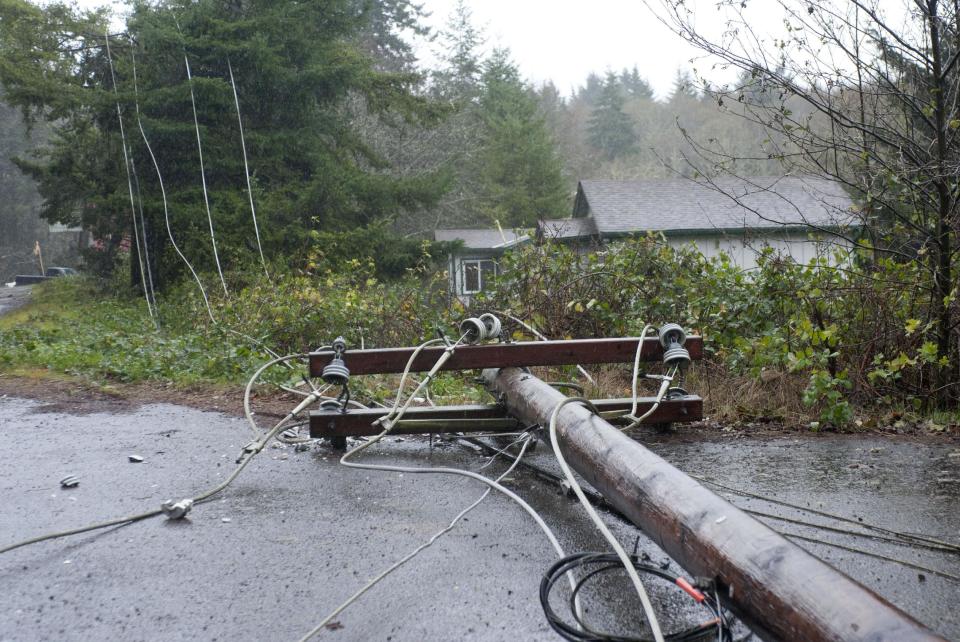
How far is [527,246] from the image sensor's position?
9.34 meters

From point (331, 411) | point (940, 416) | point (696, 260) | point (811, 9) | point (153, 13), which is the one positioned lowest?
point (940, 416)

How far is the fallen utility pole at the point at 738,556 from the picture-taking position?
1.84 metres

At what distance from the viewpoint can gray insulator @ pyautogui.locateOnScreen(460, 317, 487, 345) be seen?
4875 millimetres

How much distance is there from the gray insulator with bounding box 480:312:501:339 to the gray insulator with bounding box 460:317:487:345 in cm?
2

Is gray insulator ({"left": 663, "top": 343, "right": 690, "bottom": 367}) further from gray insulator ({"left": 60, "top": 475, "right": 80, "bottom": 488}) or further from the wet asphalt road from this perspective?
gray insulator ({"left": 60, "top": 475, "right": 80, "bottom": 488})

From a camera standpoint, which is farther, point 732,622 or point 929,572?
point 929,572

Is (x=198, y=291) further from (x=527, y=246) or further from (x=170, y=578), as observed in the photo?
(x=170, y=578)

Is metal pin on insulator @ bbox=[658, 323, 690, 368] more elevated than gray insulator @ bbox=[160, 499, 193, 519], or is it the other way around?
metal pin on insulator @ bbox=[658, 323, 690, 368]

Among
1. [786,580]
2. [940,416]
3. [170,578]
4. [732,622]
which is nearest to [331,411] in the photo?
[170,578]

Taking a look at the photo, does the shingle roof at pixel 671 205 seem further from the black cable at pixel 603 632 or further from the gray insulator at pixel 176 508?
the black cable at pixel 603 632

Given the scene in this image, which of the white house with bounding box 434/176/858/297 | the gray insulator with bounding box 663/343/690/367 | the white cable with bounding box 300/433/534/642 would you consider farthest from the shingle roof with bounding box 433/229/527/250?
the white cable with bounding box 300/433/534/642

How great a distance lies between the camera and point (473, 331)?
194 inches

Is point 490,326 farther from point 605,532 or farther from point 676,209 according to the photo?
point 676,209

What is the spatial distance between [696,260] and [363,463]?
16.2ft
